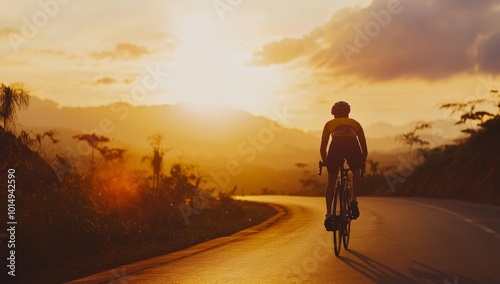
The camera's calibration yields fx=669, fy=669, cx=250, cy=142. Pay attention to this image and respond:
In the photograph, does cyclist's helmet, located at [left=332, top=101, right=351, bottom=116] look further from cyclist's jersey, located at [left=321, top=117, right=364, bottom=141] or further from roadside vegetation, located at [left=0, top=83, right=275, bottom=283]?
roadside vegetation, located at [left=0, top=83, right=275, bottom=283]

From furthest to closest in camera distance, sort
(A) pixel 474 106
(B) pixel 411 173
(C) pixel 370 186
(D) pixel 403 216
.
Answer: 1. (C) pixel 370 186
2. (B) pixel 411 173
3. (A) pixel 474 106
4. (D) pixel 403 216

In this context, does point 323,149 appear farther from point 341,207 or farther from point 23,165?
point 23,165

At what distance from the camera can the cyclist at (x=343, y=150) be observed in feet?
37.4

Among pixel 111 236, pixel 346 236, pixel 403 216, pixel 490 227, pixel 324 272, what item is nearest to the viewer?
pixel 324 272

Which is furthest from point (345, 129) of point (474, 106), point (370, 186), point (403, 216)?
point (370, 186)

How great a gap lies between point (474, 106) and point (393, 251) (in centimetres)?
2852

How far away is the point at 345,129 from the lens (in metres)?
11.5

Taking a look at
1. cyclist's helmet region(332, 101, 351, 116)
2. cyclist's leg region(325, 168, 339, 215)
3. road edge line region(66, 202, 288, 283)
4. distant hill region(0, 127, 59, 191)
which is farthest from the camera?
distant hill region(0, 127, 59, 191)

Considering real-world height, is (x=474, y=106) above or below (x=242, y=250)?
above

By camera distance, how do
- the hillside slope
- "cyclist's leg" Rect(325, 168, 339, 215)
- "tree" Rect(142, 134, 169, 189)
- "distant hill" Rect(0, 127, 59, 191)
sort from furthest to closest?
the hillside slope
"tree" Rect(142, 134, 169, 189)
"distant hill" Rect(0, 127, 59, 191)
"cyclist's leg" Rect(325, 168, 339, 215)

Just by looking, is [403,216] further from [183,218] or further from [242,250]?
[242,250]

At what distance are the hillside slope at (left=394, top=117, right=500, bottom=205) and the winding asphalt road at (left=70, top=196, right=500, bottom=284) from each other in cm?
1636

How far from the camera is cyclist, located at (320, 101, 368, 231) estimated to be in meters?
11.4

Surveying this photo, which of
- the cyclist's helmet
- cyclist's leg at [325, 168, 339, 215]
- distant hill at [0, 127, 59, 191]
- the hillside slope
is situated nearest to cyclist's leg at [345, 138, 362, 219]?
cyclist's leg at [325, 168, 339, 215]
